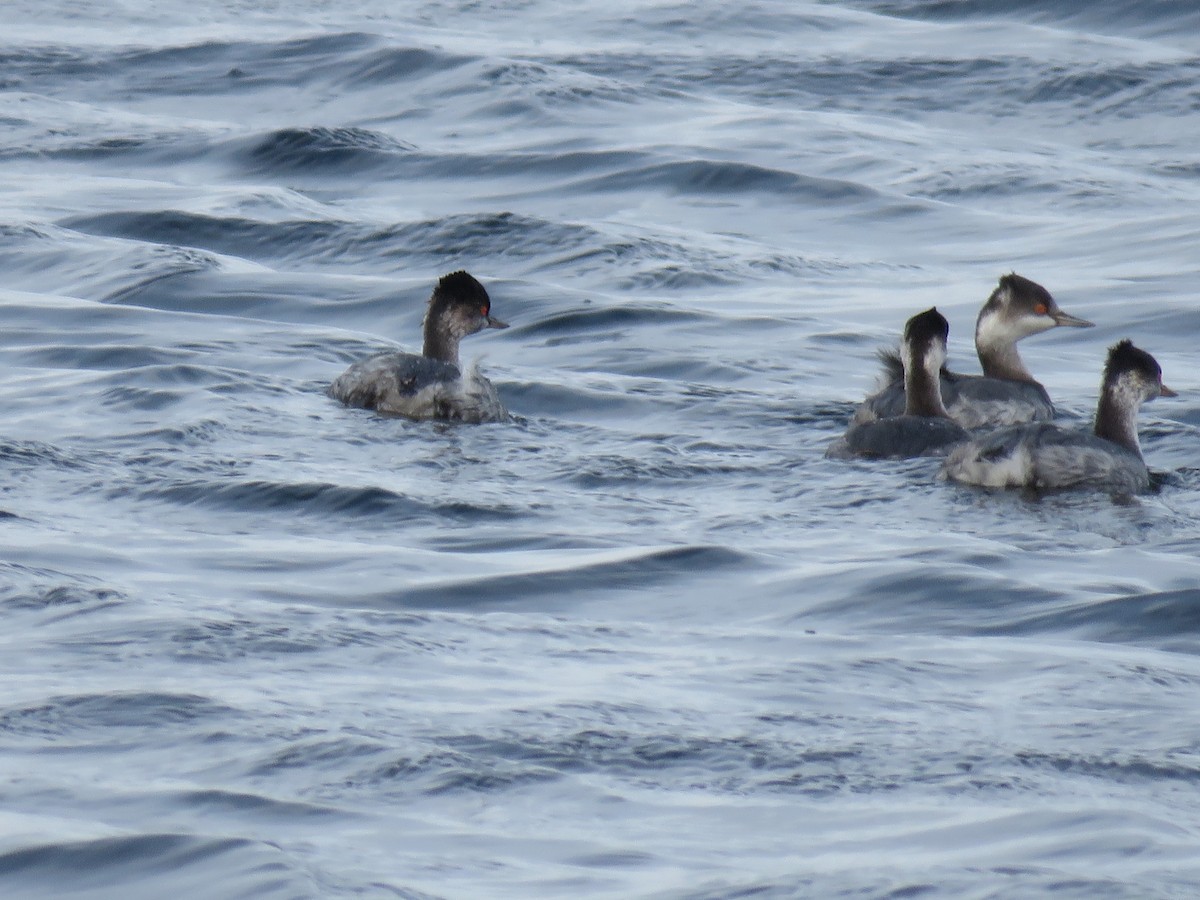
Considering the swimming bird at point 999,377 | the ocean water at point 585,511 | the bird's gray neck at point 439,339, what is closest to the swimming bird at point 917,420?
the swimming bird at point 999,377

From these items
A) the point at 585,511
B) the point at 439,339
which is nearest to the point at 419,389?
the point at 439,339

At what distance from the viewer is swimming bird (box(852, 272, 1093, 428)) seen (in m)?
11.9

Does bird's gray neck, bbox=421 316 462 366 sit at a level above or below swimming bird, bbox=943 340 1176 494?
above

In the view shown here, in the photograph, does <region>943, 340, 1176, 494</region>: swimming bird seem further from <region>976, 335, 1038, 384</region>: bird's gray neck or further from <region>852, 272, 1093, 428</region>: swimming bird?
<region>976, 335, 1038, 384</region>: bird's gray neck

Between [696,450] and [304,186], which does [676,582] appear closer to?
[696,450]

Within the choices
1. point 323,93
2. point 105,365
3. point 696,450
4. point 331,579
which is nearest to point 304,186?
point 323,93

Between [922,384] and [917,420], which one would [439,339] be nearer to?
[922,384]

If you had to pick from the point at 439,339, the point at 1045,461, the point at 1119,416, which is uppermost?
the point at 439,339

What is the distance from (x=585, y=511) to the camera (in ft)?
33.1

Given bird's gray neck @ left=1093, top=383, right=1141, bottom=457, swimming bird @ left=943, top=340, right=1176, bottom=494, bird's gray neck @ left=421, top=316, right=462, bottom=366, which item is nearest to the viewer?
swimming bird @ left=943, top=340, right=1176, bottom=494

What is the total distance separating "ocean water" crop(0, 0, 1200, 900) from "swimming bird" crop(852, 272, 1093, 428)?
0.47 metres

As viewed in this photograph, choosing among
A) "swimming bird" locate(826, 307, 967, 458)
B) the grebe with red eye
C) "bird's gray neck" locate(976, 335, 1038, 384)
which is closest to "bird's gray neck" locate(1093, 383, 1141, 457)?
"swimming bird" locate(826, 307, 967, 458)

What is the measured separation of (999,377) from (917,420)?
5.53ft

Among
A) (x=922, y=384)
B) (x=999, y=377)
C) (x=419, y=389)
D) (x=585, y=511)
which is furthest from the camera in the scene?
(x=999, y=377)
